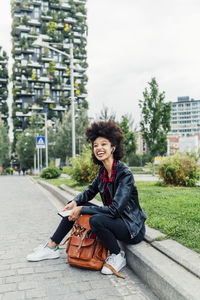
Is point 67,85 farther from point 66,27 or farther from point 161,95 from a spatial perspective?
point 161,95

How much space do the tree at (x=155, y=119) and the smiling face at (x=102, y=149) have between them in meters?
23.2

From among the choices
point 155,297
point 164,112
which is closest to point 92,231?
point 155,297

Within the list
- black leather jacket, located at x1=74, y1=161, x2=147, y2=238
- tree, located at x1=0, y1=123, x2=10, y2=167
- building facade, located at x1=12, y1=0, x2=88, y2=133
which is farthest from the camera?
building facade, located at x1=12, y1=0, x2=88, y2=133

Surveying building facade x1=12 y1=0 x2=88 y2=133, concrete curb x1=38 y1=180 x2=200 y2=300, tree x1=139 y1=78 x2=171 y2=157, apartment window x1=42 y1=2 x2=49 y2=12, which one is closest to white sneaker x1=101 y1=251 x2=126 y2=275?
concrete curb x1=38 y1=180 x2=200 y2=300

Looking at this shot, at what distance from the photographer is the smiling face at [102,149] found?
4.02 meters

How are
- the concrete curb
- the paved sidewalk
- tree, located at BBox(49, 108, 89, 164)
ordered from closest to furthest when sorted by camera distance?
the concrete curb → the paved sidewalk → tree, located at BBox(49, 108, 89, 164)

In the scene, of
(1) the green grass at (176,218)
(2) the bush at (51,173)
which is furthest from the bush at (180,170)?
(2) the bush at (51,173)

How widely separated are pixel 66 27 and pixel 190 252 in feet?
289

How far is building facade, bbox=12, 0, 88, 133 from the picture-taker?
7856cm

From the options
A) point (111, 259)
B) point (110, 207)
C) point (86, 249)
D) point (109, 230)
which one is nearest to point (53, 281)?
point (86, 249)

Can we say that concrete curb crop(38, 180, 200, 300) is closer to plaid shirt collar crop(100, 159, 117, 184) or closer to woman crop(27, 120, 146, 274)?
woman crop(27, 120, 146, 274)

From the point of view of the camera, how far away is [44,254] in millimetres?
4074

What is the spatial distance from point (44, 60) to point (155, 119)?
60.7 metres

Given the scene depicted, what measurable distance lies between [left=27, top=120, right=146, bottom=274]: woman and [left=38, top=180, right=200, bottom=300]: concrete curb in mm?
167
